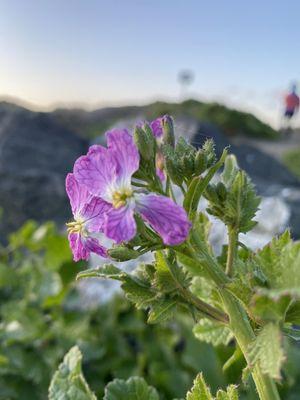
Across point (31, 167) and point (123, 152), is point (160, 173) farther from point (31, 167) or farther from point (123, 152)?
point (31, 167)

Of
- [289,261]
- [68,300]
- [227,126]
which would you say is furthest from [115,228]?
[227,126]

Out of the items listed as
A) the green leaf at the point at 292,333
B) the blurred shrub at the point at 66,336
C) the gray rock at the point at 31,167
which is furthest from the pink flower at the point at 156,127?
the gray rock at the point at 31,167

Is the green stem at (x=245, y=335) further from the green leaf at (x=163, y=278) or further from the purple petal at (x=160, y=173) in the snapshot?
the purple petal at (x=160, y=173)

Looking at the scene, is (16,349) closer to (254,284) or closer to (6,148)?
(254,284)

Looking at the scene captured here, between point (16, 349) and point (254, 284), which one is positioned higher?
point (254, 284)

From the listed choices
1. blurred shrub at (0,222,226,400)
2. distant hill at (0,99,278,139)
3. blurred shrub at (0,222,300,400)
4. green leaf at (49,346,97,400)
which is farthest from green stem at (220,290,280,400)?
distant hill at (0,99,278,139)

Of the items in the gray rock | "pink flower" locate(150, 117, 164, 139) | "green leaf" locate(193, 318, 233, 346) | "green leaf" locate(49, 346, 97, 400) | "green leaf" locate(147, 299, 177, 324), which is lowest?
the gray rock

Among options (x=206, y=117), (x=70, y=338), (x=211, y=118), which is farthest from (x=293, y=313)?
(x=211, y=118)

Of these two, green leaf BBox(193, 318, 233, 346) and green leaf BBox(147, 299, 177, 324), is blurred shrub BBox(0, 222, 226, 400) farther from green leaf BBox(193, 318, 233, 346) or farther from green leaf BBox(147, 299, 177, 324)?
green leaf BBox(147, 299, 177, 324)
